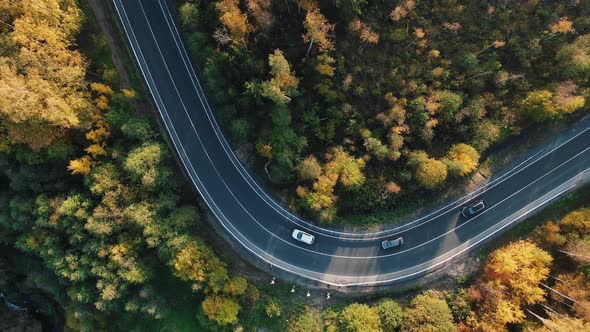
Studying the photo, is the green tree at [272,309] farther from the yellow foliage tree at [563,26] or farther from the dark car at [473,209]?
the yellow foliage tree at [563,26]

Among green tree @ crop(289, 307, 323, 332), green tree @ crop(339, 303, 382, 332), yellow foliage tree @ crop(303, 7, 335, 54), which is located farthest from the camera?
green tree @ crop(289, 307, 323, 332)

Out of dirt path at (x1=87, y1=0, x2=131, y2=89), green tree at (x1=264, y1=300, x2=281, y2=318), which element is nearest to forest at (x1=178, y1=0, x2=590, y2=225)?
dirt path at (x1=87, y1=0, x2=131, y2=89)

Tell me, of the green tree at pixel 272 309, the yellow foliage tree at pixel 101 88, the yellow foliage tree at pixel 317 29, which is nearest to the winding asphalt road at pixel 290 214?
the green tree at pixel 272 309

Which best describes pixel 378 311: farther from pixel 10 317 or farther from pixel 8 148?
pixel 10 317

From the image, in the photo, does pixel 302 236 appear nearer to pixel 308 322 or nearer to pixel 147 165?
pixel 308 322

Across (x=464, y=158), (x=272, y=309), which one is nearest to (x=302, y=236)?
(x=272, y=309)

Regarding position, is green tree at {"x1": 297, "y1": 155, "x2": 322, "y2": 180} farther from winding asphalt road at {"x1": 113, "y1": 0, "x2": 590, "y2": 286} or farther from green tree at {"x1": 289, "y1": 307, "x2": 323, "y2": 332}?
green tree at {"x1": 289, "y1": 307, "x2": 323, "y2": 332}
